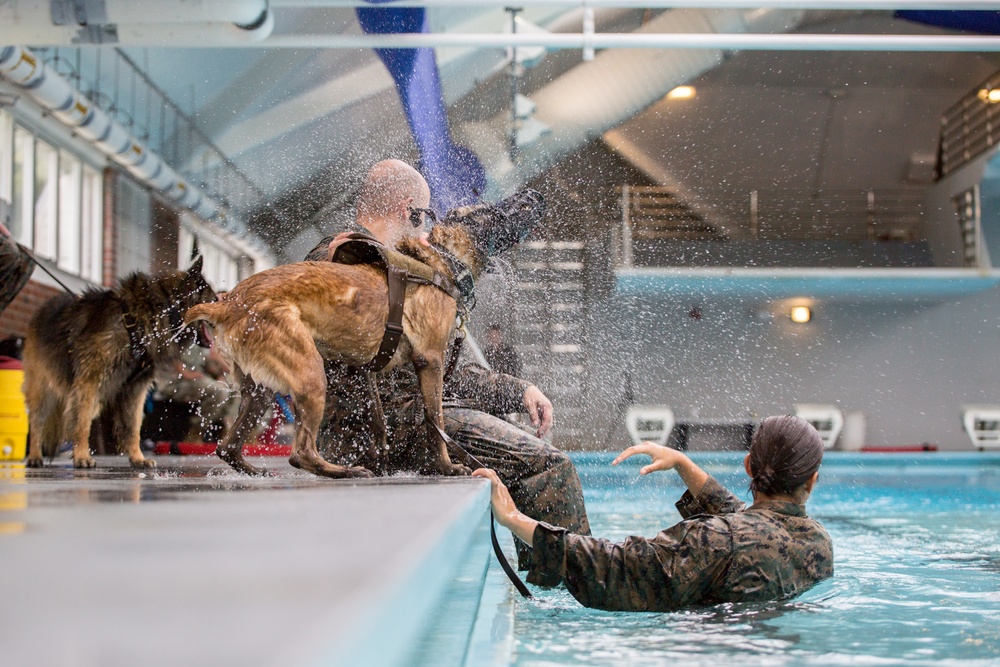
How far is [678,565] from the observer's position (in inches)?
94.3

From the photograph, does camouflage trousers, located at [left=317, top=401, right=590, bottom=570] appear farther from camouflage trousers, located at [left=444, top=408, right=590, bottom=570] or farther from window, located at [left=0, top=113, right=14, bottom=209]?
window, located at [left=0, top=113, right=14, bottom=209]

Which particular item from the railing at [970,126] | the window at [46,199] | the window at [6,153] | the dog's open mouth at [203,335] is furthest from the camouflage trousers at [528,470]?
the railing at [970,126]

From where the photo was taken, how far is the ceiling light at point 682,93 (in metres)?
15.6

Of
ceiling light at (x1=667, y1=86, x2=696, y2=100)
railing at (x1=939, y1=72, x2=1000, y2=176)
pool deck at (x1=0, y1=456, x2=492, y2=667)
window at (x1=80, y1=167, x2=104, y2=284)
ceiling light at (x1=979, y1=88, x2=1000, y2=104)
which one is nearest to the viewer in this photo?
pool deck at (x1=0, y1=456, x2=492, y2=667)

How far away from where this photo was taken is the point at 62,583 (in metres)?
0.75

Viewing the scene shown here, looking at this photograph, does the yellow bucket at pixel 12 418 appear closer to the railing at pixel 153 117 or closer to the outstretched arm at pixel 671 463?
the railing at pixel 153 117

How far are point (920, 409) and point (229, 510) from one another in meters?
16.7

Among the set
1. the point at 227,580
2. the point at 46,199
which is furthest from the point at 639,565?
the point at 46,199

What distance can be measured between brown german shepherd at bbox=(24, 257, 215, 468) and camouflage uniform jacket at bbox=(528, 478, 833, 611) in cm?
206

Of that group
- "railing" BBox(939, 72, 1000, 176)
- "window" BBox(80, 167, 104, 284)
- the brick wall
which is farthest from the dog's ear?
"railing" BBox(939, 72, 1000, 176)

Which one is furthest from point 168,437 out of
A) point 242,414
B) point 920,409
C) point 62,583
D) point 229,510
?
point 920,409

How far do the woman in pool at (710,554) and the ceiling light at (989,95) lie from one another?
13733mm

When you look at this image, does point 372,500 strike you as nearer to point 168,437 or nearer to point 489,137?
point 168,437

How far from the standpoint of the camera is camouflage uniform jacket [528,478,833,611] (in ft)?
7.85
